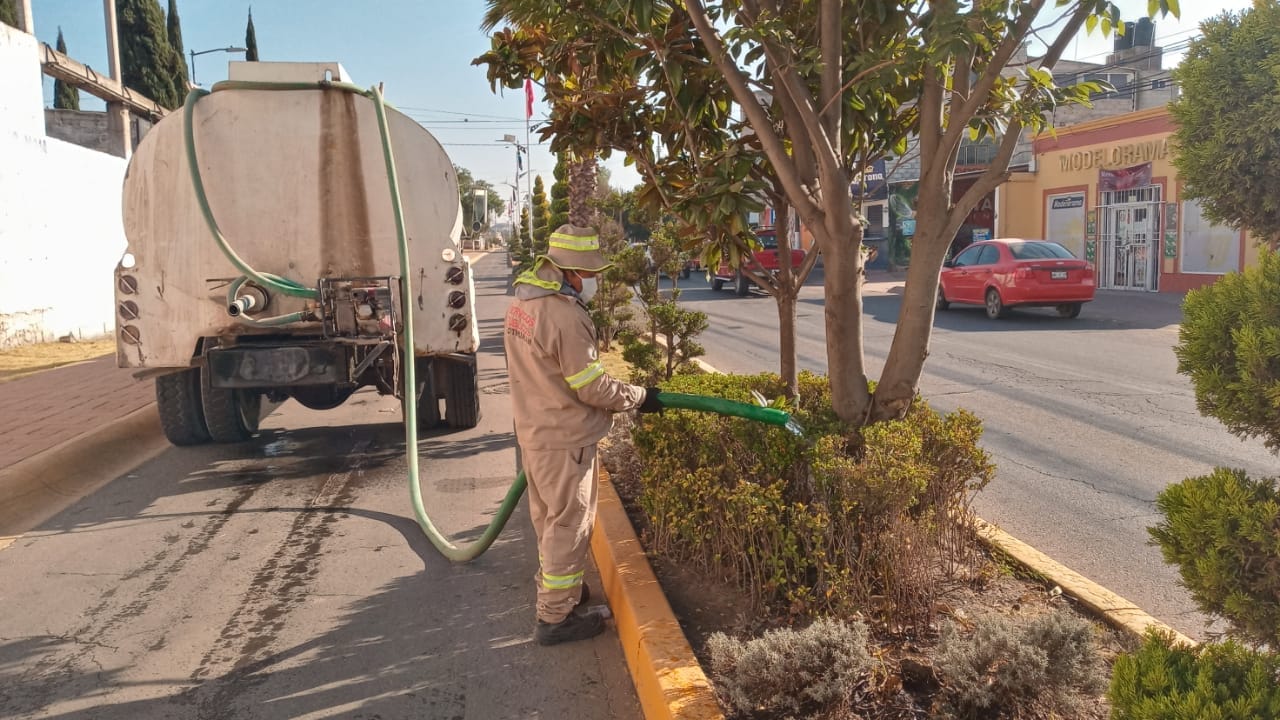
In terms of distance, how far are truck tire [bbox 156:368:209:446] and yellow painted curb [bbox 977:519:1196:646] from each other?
594 cm

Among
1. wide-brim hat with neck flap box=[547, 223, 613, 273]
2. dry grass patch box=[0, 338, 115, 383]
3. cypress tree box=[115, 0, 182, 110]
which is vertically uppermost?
cypress tree box=[115, 0, 182, 110]

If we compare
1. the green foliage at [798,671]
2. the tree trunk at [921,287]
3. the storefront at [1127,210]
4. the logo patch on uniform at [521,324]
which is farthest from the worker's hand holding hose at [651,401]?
the storefront at [1127,210]

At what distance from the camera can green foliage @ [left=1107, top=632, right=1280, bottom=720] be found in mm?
2016

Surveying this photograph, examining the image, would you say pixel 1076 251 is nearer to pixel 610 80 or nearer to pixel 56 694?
pixel 610 80

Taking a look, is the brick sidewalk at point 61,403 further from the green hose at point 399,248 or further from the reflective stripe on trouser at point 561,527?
the reflective stripe on trouser at point 561,527

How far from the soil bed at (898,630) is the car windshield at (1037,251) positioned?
13.6 m

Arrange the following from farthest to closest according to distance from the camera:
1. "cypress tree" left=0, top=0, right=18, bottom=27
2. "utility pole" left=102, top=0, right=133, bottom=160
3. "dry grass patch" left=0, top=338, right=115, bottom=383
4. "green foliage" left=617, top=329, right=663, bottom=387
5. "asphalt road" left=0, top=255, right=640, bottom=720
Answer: "cypress tree" left=0, top=0, right=18, bottom=27
"utility pole" left=102, top=0, right=133, bottom=160
"dry grass patch" left=0, top=338, right=115, bottom=383
"green foliage" left=617, top=329, right=663, bottom=387
"asphalt road" left=0, top=255, right=640, bottom=720

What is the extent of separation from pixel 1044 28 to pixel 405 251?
4.24m

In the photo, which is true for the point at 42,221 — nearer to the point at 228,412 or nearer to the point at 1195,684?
the point at 228,412

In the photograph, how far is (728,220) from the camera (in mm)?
4449

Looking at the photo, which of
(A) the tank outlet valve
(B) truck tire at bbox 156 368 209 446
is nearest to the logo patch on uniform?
(A) the tank outlet valve

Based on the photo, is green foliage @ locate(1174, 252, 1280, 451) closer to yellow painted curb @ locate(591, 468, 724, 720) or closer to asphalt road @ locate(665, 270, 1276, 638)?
yellow painted curb @ locate(591, 468, 724, 720)

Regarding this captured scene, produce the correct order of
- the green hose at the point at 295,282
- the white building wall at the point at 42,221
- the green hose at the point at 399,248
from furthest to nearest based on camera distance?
1. the white building wall at the point at 42,221
2. the green hose at the point at 295,282
3. the green hose at the point at 399,248

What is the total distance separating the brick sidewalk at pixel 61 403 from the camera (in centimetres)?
755
